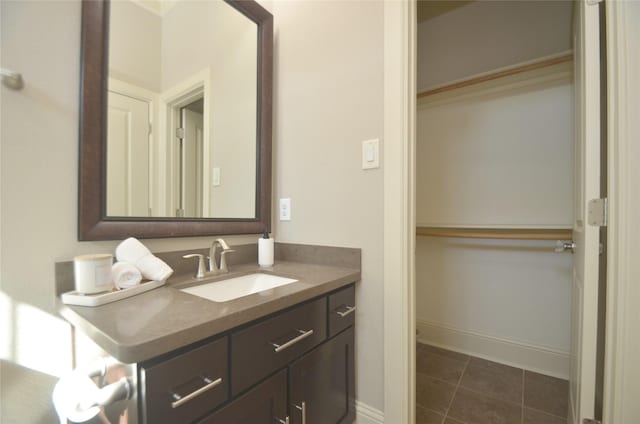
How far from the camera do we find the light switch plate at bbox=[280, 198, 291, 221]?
1.46m

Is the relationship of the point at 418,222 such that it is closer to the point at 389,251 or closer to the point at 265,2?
the point at 389,251

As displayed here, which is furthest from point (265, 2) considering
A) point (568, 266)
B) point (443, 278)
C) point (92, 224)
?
point (568, 266)

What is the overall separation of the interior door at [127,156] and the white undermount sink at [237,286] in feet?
1.24

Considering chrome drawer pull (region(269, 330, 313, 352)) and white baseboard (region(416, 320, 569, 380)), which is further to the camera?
white baseboard (region(416, 320, 569, 380))

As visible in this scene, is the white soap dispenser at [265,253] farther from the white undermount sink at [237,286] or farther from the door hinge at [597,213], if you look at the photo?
the door hinge at [597,213]

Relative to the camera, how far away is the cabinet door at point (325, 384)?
2.87 feet

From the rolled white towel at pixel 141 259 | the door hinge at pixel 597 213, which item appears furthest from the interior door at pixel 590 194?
the rolled white towel at pixel 141 259

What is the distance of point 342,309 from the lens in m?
1.11

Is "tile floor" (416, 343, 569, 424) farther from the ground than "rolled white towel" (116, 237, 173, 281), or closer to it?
closer to it

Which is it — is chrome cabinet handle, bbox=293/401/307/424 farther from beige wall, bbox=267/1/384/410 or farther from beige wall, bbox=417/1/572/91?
beige wall, bbox=417/1/572/91

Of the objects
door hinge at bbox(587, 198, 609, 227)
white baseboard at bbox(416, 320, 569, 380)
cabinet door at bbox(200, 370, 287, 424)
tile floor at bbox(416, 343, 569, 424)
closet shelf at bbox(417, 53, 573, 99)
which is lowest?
tile floor at bbox(416, 343, 569, 424)

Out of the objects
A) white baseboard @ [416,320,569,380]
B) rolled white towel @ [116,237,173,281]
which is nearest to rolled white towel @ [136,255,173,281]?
rolled white towel @ [116,237,173,281]

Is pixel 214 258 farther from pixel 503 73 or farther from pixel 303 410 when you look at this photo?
pixel 503 73

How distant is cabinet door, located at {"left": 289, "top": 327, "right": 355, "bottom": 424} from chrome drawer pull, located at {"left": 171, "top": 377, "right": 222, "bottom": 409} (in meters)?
0.29
